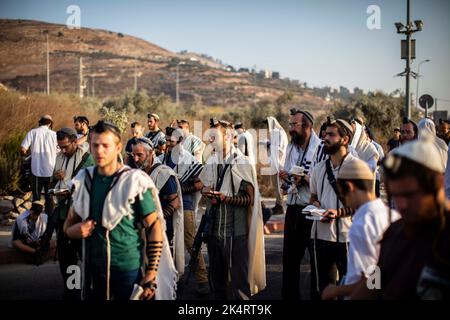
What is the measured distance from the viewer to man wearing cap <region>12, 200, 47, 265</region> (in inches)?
357

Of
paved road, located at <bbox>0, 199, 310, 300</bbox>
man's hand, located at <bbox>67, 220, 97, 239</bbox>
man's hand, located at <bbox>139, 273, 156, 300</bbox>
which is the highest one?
man's hand, located at <bbox>67, 220, 97, 239</bbox>

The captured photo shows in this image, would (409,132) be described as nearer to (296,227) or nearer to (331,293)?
(296,227)

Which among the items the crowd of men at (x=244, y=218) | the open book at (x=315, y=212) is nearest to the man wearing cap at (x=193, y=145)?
the crowd of men at (x=244, y=218)

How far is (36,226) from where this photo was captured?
29.8 feet

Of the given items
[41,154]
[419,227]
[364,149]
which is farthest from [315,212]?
[41,154]

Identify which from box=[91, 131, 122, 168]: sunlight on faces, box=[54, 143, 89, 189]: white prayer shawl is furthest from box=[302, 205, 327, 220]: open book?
box=[54, 143, 89, 189]: white prayer shawl

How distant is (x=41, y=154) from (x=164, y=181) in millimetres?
5847

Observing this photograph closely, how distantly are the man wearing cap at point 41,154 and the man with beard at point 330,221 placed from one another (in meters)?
6.91

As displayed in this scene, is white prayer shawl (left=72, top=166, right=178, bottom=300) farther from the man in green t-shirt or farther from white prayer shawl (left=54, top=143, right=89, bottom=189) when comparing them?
white prayer shawl (left=54, top=143, right=89, bottom=189)

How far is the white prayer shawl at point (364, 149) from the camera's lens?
813cm

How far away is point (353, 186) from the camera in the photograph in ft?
13.9

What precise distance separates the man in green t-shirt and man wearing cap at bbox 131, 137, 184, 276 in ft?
5.97
